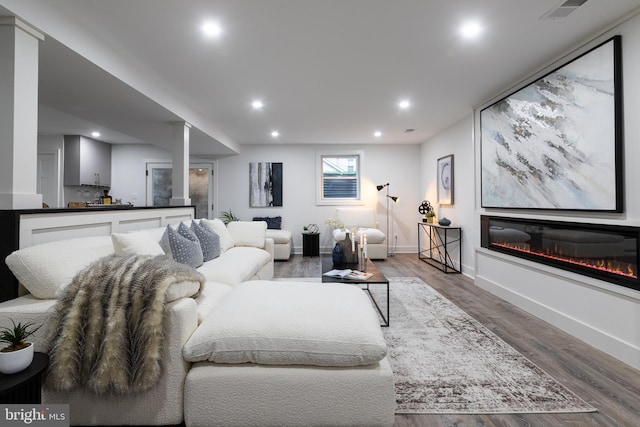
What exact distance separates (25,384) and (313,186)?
5.67 metres

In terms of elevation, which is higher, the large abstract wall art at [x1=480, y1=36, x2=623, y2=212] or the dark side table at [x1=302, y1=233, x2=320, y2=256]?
the large abstract wall art at [x1=480, y1=36, x2=623, y2=212]

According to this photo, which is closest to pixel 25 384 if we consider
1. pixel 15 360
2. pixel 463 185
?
pixel 15 360

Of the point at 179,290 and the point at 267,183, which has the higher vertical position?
the point at 267,183

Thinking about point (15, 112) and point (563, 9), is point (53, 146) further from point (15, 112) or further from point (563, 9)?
point (563, 9)

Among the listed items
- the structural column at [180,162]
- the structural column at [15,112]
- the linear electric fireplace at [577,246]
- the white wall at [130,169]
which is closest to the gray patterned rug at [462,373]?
the linear electric fireplace at [577,246]

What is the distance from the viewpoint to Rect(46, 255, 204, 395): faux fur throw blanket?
1229 millimetres

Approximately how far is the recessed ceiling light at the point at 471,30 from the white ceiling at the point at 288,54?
0.18ft

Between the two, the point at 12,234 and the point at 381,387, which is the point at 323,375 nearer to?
the point at 381,387

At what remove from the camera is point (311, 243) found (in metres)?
6.05

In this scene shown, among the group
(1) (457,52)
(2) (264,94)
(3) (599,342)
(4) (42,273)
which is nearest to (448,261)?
(3) (599,342)

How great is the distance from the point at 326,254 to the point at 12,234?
16.8 ft

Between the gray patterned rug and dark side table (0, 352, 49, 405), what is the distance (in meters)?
1.65

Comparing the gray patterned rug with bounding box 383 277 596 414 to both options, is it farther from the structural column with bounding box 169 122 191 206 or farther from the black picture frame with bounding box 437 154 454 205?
the structural column with bounding box 169 122 191 206

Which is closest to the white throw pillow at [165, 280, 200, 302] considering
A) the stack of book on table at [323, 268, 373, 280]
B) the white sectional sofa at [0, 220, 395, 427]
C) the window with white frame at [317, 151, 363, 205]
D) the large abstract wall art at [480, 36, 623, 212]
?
the white sectional sofa at [0, 220, 395, 427]
